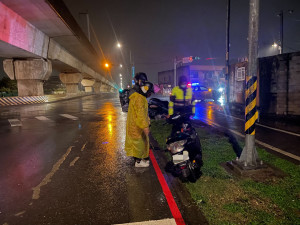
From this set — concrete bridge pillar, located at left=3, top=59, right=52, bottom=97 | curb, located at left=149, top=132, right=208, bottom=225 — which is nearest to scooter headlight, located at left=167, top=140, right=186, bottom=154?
curb, located at left=149, top=132, right=208, bottom=225

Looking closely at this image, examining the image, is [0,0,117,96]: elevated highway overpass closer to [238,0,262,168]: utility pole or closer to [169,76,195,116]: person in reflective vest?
[169,76,195,116]: person in reflective vest

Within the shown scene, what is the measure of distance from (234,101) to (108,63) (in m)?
23.9

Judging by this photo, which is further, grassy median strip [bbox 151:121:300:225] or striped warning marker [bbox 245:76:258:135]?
striped warning marker [bbox 245:76:258:135]

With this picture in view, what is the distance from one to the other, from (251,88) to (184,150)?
208 centimetres

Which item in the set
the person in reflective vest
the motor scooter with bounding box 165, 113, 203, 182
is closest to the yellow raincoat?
the motor scooter with bounding box 165, 113, 203, 182

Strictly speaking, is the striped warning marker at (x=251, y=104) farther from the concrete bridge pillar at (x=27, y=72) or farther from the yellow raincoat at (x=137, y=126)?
the concrete bridge pillar at (x=27, y=72)

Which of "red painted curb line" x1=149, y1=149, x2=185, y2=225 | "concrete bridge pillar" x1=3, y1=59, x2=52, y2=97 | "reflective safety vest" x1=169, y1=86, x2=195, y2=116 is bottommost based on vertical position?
"red painted curb line" x1=149, y1=149, x2=185, y2=225

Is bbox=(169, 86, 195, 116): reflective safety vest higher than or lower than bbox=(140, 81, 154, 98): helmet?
lower

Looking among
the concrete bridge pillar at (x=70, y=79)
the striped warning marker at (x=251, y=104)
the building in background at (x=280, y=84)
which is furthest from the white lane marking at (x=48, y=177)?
the concrete bridge pillar at (x=70, y=79)

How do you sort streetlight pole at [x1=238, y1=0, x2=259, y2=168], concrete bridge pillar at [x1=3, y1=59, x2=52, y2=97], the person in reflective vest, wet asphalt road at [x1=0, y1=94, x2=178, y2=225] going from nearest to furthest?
1. wet asphalt road at [x1=0, y1=94, x2=178, y2=225]
2. streetlight pole at [x1=238, y1=0, x2=259, y2=168]
3. the person in reflective vest
4. concrete bridge pillar at [x1=3, y1=59, x2=52, y2=97]

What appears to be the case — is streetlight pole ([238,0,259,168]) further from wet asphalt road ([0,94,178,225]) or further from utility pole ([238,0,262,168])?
wet asphalt road ([0,94,178,225])

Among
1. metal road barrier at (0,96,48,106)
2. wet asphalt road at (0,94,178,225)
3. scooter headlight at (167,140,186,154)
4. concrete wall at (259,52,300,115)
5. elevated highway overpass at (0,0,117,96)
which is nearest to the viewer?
wet asphalt road at (0,94,178,225)

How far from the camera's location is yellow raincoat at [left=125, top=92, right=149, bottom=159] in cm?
457

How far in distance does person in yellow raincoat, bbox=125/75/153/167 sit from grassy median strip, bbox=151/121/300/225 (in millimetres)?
1332
